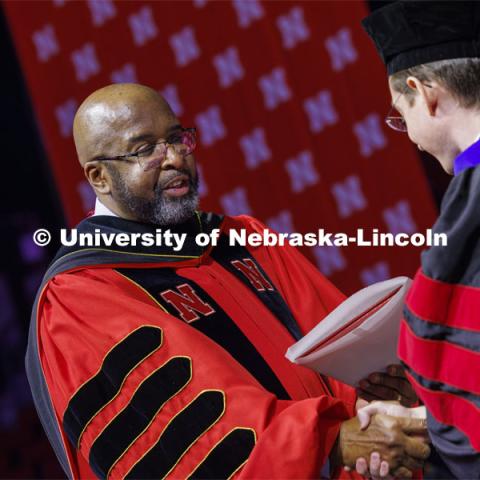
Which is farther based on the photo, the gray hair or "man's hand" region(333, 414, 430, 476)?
"man's hand" region(333, 414, 430, 476)

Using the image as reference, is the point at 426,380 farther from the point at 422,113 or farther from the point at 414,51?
the point at 414,51

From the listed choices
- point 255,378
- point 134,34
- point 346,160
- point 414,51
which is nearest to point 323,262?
point 346,160

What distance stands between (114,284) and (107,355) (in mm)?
256

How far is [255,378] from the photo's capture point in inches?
105

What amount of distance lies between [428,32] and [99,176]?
128 cm

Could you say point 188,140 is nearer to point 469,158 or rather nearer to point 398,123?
point 398,123

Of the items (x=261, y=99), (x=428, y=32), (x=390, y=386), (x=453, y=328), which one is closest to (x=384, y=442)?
(x=390, y=386)

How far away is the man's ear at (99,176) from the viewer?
291 centimetres

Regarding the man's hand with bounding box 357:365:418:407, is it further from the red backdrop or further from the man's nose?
the red backdrop

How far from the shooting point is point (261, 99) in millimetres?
6715

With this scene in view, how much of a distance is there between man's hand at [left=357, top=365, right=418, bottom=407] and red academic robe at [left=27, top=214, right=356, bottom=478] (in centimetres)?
14

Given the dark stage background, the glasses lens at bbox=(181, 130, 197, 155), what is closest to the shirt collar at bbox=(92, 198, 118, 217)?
the glasses lens at bbox=(181, 130, 197, 155)

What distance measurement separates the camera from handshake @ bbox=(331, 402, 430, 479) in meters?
2.33

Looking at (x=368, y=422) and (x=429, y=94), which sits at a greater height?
(x=429, y=94)
